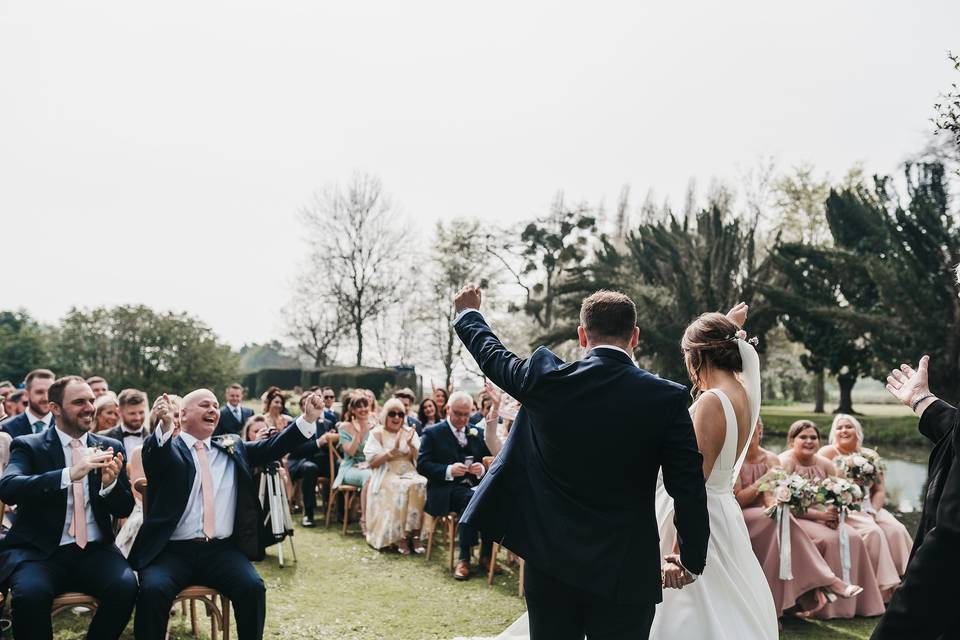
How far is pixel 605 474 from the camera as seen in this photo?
2588mm

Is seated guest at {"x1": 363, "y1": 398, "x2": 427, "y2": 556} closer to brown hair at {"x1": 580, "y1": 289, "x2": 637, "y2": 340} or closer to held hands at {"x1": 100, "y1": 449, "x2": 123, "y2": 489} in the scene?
held hands at {"x1": 100, "y1": 449, "x2": 123, "y2": 489}

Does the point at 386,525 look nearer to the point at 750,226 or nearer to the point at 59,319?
the point at 59,319

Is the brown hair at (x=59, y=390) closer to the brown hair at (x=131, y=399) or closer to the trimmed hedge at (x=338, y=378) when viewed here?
the brown hair at (x=131, y=399)

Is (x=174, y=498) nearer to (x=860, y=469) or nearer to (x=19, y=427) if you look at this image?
(x=19, y=427)

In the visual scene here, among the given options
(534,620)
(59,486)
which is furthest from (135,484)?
(534,620)

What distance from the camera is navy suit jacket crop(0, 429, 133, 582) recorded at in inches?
169

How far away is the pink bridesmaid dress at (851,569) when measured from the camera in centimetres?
616

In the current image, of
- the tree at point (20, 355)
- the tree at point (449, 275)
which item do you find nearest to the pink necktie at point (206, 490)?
the tree at point (20, 355)

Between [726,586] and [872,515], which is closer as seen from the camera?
[726,586]

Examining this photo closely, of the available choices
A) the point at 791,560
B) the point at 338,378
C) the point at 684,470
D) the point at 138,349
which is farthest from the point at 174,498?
the point at 338,378

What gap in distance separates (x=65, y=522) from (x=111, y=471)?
0.52 m

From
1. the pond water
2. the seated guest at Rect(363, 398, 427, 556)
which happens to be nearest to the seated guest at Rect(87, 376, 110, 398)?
the seated guest at Rect(363, 398, 427, 556)

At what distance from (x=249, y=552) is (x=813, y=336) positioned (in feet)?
94.6

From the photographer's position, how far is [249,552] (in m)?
4.76
